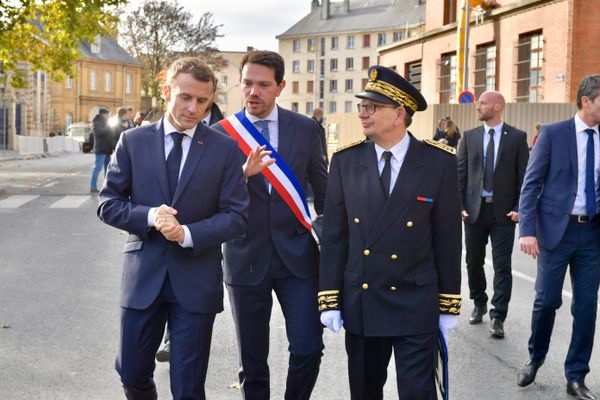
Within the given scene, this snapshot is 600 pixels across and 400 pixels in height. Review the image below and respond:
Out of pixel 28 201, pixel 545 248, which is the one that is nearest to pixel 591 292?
pixel 545 248

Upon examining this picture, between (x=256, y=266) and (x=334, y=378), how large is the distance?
1.67m

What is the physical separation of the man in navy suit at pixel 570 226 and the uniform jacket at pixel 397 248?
1.94m

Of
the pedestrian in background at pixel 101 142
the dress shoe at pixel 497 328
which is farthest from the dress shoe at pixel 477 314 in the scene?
the pedestrian in background at pixel 101 142

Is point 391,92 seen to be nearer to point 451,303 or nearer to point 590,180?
point 451,303

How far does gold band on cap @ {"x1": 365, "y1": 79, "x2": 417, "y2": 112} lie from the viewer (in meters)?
4.09

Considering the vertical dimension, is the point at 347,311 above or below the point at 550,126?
below

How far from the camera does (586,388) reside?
5.62m

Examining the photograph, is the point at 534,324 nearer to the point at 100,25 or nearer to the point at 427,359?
the point at 427,359

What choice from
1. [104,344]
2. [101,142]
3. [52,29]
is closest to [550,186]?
[104,344]

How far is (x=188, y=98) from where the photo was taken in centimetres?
412

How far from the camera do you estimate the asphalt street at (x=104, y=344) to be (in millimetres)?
5781

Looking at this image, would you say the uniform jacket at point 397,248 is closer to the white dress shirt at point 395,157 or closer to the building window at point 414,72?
the white dress shirt at point 395,157

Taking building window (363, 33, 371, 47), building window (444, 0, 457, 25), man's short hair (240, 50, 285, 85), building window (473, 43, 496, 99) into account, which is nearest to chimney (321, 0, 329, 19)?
building window (363, 33, 371, 47)

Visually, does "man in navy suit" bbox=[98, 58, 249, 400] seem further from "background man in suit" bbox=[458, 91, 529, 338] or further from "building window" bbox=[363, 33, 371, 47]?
"building window" bbox=[363, 33, 371, 47]
